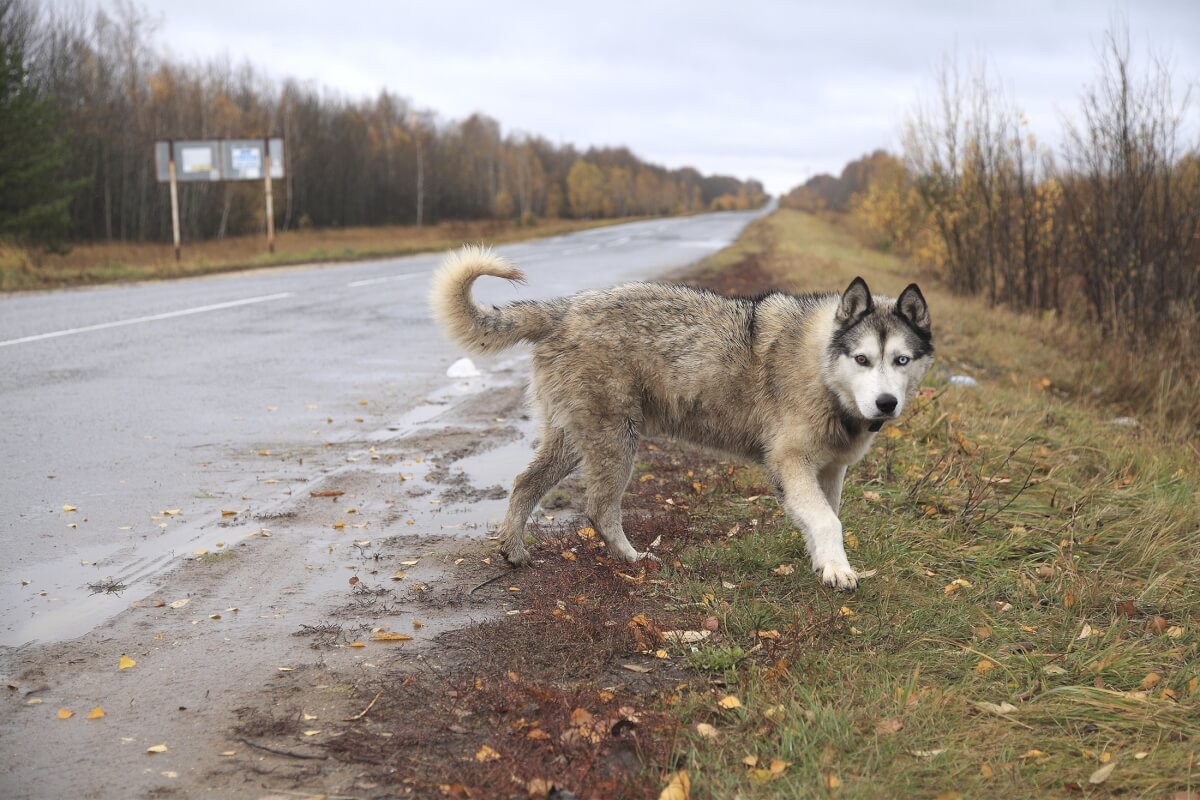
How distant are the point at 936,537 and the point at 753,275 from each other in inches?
633

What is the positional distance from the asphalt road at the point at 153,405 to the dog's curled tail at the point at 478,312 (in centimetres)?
186

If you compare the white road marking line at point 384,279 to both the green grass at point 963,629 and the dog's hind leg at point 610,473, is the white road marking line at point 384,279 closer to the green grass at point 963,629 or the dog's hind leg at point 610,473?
the green grass at point 963,629

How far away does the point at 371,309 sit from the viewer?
1605 cm

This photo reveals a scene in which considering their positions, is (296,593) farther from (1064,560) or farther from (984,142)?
(984,142)

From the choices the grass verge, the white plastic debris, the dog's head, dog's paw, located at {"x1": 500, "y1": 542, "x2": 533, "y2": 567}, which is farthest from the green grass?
the grass verge

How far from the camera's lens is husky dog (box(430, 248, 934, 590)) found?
508 cm

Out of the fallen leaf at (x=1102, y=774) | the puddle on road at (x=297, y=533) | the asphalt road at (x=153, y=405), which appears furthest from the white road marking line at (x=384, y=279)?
the fallen leaf at (x=1102, y=774)

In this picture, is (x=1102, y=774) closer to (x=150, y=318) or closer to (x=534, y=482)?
(x=534, y=482)

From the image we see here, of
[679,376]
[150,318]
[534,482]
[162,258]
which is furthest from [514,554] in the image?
[162,258]

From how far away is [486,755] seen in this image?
10.7 feet

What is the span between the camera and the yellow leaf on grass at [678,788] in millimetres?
3057

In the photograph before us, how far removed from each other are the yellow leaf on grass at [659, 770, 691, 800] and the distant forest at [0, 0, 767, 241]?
119ft

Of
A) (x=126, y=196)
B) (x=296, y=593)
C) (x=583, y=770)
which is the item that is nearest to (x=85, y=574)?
(x=296, y=593)

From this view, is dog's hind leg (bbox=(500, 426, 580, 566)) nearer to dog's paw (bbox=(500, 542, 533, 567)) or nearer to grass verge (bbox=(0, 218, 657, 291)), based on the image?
dog's paw (bbox=(500, 542, 533, 567))
